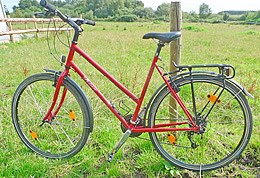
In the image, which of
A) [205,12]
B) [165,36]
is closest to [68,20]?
[165,36]

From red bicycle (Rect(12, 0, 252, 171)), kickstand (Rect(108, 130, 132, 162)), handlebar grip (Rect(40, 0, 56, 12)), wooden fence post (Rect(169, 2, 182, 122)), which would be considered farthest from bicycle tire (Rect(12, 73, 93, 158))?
wooden fence post (Rect(169, 2, 182, 122))

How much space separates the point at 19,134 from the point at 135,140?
1226 mm

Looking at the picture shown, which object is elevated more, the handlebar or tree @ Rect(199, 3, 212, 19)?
tree @ Rect(199, 3, 212, 19)

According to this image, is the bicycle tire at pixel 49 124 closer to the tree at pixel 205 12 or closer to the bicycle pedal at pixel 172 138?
the bicycle pedal at pixel 172 138

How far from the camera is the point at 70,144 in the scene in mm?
2609

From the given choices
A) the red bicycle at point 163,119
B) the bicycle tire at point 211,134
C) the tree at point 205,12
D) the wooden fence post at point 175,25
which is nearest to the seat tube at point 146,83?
the red bicycle at point 163,119

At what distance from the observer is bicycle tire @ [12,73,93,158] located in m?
2.18

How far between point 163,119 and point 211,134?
0.65m

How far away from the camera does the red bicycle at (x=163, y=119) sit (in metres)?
1.97

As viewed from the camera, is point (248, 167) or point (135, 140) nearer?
point (248, 167)

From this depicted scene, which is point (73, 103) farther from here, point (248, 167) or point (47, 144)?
point (248, 167)

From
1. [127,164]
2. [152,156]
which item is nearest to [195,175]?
[152,156]

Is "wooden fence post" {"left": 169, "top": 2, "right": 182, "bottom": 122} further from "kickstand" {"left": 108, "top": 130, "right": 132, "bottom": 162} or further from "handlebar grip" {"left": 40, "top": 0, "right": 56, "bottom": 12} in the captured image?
"handlebar grip" {"left": 40, "top": 0, "right": 56, "bottom": 12}

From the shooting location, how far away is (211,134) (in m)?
2.53
